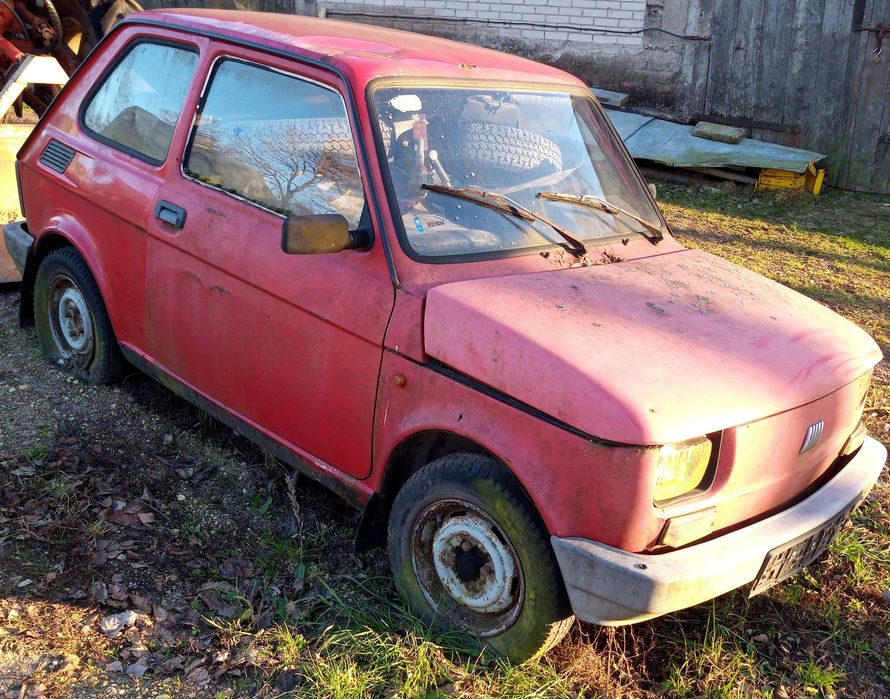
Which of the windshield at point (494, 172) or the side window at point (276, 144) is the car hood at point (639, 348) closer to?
the windshield at point (494, 172)

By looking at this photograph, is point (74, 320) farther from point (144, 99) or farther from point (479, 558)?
point (479, 558)

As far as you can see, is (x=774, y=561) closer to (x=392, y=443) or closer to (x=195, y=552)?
(x=392, y=443)

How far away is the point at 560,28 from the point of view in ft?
36.2

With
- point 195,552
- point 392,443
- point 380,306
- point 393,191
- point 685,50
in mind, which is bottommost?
point 195,552

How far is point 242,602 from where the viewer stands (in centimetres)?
328

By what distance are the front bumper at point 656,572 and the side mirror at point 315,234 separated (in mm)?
1204

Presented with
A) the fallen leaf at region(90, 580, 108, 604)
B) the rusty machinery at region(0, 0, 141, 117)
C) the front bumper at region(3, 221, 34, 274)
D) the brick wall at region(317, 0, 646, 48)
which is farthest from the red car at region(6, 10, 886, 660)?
the brick wall at region(317, 0, 646, 48)

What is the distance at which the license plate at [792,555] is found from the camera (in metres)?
2.79

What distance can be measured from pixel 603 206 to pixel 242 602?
6.76 feet

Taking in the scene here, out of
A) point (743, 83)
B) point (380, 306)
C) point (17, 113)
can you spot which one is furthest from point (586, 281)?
point (743, 83)

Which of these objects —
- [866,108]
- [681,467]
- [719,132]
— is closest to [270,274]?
[681,467]

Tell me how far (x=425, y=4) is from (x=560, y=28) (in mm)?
1865

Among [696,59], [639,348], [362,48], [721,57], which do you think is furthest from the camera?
[696,59]

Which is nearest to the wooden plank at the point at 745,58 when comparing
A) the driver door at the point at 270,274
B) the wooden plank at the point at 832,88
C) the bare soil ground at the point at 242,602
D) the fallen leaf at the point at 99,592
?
the wooden plank at the point at 832,88
